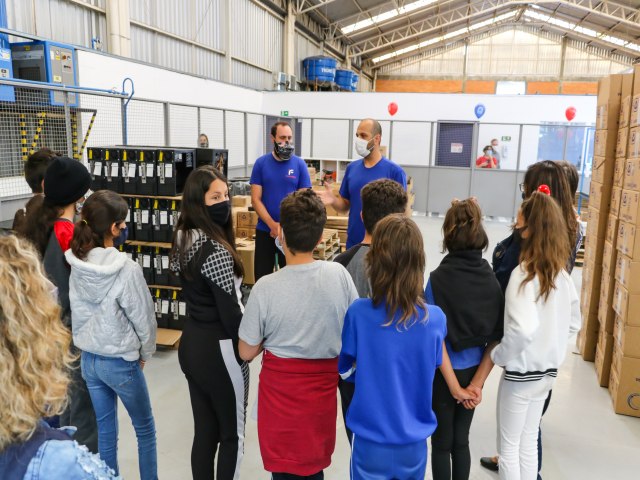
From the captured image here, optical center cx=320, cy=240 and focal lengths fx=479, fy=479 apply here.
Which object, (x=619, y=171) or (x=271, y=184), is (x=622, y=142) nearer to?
(x=619, y=171)

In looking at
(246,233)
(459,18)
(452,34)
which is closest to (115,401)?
(246,233)

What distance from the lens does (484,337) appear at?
1.95 m

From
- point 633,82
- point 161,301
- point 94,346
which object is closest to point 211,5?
point 161,301

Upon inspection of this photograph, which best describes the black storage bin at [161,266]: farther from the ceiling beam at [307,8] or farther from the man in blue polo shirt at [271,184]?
the ceiling beam at [307,8]

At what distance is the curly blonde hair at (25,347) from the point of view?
0.79m

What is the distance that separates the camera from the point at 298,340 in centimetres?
170

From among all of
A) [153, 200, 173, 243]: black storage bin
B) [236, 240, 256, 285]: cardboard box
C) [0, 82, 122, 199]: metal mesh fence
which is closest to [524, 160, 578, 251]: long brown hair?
[153, 200, 173, 243]: black storage bin

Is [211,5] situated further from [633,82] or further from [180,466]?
[180,466]

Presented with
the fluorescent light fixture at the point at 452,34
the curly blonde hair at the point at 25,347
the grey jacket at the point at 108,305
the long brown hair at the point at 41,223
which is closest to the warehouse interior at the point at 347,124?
the fluorescent light fixture at the point at 452,34

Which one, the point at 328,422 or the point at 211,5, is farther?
the point at 211,5

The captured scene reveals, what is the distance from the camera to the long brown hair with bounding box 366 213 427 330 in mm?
1579

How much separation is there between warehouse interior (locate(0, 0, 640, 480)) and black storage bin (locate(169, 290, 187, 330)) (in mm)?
13

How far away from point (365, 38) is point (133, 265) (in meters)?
21.1

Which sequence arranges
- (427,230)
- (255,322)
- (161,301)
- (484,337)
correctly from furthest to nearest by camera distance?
(427,230)
(161,301)
(484,337)
(255,322)
